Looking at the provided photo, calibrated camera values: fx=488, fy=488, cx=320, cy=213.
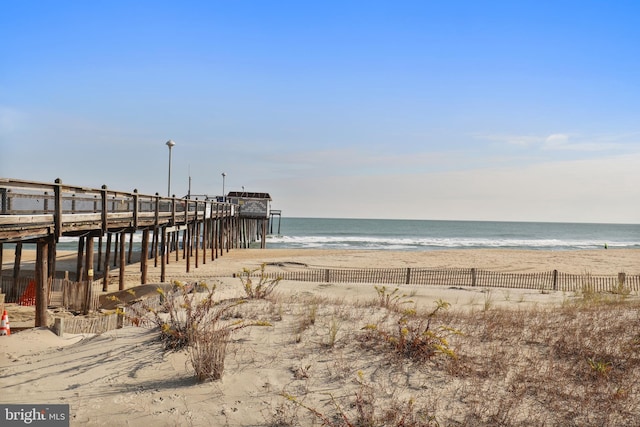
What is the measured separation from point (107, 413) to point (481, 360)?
484 cm

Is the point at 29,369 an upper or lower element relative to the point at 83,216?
lower

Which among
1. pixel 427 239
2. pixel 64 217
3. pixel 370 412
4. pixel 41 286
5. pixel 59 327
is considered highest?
pixel 64 217

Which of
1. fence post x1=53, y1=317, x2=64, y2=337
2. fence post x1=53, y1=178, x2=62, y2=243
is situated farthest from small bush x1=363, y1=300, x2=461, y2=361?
fence post x1=53, y1=178, x2=62, y2=243

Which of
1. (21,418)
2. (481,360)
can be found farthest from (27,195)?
(481,360)

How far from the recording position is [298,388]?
591 centimetres

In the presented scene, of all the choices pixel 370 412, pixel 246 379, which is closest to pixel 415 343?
pixel 370 412

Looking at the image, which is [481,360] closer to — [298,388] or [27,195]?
[298,388]

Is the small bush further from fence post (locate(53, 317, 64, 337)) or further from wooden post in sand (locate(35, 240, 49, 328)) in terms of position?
wooden post in sand (locate(35, 240, 49, 328))

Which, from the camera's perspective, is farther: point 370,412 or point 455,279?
point 455,279

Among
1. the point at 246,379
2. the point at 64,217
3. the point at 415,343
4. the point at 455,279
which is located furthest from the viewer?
the point at 455,279

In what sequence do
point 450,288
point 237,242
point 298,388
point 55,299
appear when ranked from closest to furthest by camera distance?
point 298,388 < point 55,299 < point 450,288 < point 237,242

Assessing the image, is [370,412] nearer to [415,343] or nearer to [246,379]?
[246,379]

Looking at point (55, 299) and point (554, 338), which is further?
point (55, 299)

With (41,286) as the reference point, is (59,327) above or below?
below
